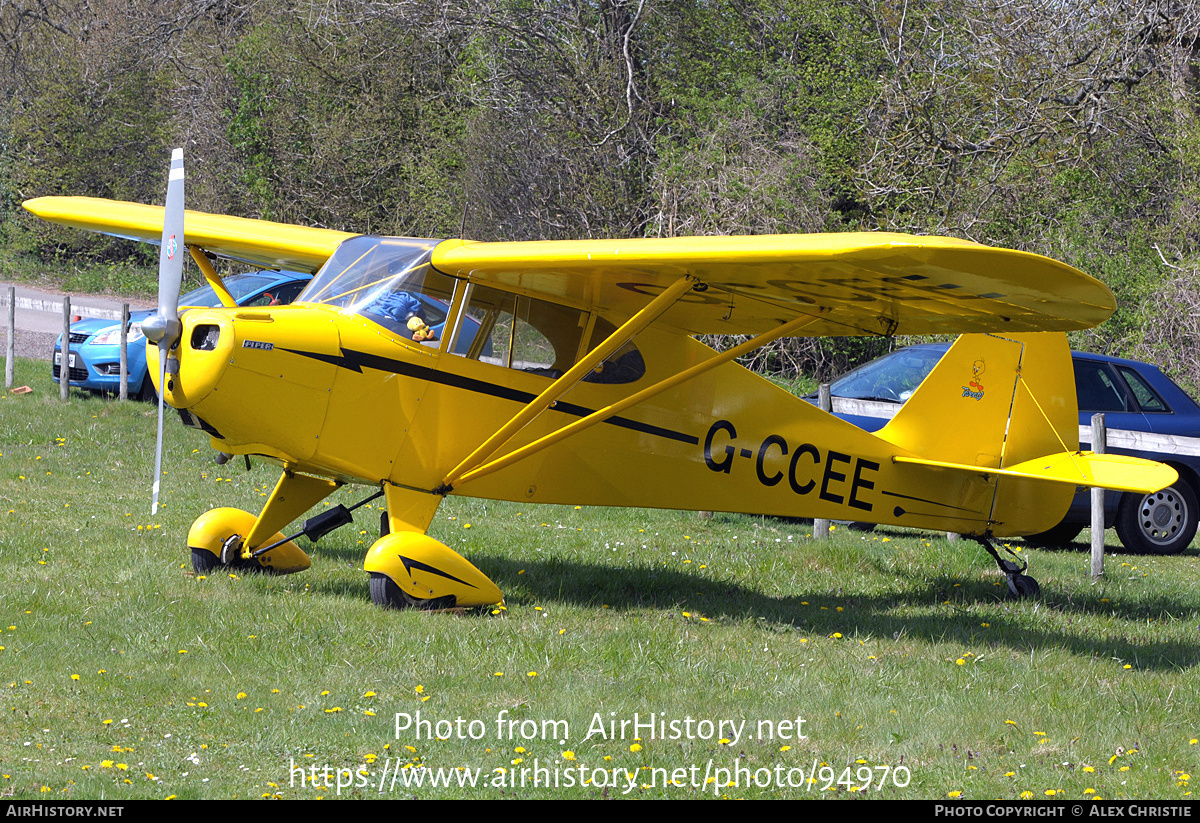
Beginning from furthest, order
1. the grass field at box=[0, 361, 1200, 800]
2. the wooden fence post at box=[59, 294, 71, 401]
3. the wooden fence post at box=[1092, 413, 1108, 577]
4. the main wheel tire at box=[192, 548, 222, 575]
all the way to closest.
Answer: the wooden fence post at box=[59, 294, 71, 401], the wooden fence post at box=[1092, 413, 1108, 577], the main wheel tire at box=[192, 548, 222, 575], the grass field at box=[0, 361, 1200, 800]

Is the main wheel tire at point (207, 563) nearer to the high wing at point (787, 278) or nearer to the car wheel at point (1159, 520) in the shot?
the high wing at point (787, 278)

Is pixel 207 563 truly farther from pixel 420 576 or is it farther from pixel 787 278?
pixel 787 278

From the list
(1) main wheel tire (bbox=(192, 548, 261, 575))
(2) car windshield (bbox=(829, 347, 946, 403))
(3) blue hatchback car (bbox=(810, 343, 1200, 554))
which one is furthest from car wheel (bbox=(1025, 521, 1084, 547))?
(1) main wheel tire (bbox=(192, 548, 261, 575))

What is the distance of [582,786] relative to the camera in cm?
426

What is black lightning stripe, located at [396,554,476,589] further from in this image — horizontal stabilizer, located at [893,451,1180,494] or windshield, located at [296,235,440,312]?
horizontal stabilizer, located at [893,451,1180,494]

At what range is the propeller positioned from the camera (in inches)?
240

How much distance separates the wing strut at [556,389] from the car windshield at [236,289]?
8404mm

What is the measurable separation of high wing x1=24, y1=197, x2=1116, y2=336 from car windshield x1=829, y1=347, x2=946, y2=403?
12.2 feet

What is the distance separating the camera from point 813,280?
6188mm

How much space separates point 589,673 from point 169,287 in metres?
3.25

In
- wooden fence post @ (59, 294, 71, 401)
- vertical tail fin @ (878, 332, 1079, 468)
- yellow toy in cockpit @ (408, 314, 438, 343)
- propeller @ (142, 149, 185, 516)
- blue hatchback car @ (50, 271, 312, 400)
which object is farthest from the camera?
blue hatchback car @ (50, 271, 312, 400)

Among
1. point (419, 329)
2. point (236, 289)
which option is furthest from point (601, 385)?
point (236, 289)

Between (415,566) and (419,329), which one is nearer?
(415,566)

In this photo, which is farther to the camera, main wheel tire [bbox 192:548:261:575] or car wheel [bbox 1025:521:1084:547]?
car wheel [bbox 1025:521:1084:547]
